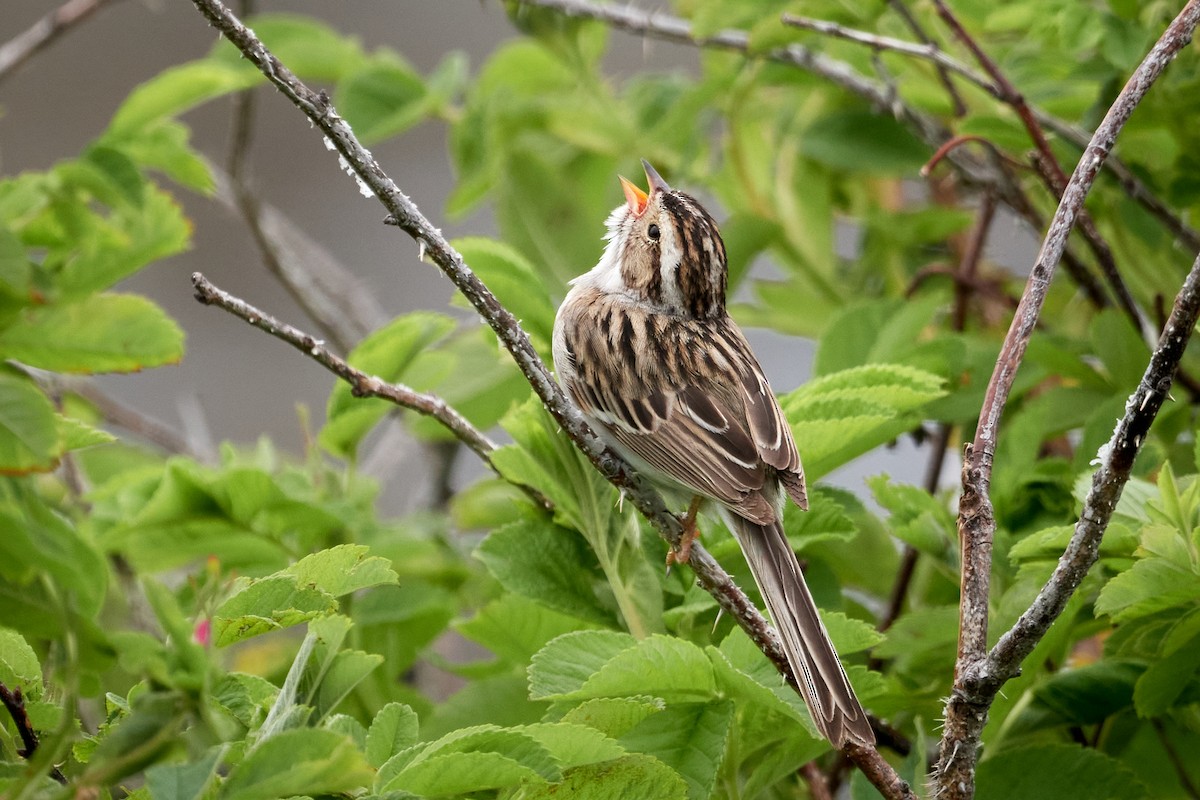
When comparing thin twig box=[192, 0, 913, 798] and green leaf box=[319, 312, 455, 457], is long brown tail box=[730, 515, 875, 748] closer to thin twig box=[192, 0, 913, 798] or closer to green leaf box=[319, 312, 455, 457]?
thin twig box=[192, 0, 913, 798]

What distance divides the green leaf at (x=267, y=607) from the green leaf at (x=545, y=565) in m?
0.41

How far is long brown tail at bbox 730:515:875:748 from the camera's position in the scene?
68.8 inches

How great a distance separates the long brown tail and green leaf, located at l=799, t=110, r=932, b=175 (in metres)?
1.23

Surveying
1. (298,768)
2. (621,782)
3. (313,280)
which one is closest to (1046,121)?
(621,782)

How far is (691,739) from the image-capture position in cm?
179

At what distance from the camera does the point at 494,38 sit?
10.4 m

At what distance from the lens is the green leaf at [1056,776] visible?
6.38 ft

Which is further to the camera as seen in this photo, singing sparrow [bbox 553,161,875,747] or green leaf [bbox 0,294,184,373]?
singing sparrow [bbox 553,161,875,747]

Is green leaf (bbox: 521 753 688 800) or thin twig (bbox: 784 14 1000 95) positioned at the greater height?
thin twig (bbox: 784 14 1000 95)

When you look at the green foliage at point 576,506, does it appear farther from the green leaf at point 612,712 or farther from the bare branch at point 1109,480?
the bare branch at point 1109,480

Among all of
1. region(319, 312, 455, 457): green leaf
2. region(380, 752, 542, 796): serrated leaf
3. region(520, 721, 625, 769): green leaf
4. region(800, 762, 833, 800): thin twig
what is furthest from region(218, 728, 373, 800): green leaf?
region(319, 312, 455, 457): green leaf

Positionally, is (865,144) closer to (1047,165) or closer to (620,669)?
(1047,165)

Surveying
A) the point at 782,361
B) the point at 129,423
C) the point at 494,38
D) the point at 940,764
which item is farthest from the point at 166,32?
the point at 940,764

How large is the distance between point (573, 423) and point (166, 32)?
8.56 metres
